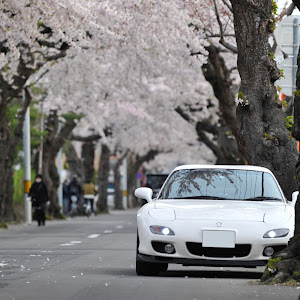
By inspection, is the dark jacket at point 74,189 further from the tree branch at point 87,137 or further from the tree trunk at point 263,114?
the tree trunk at point 263,114

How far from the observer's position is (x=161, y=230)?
11.7m

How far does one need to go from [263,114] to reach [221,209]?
780 centimetres

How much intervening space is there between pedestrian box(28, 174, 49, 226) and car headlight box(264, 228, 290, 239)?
23.4 metres

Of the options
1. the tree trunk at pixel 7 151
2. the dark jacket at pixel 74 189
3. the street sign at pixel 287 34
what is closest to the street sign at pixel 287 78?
the street sign at pixel 287 34

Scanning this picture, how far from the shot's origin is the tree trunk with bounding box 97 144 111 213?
6122 cm

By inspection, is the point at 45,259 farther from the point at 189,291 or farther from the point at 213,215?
the point at 189,291

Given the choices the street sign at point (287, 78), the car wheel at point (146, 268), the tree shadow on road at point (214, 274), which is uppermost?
the street sign at point (287, 78)

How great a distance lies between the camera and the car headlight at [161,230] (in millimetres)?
11688

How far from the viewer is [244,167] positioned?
1315cm

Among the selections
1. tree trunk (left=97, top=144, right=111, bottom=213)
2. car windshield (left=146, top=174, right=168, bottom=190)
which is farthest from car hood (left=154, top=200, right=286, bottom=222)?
tree trunk (left=97, top=144, right=111, bottom=213)

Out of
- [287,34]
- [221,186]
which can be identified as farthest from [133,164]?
[221,186]

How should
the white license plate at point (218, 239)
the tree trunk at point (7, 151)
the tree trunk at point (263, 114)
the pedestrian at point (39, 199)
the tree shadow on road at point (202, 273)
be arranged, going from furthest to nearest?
the pedestrian at point (39, 199) < the tree trunk at point (7, 151) < the tree trunk at point (263, 114) < the tree shadow on road at point (202, 273) < the white license plate at point (218, 239)

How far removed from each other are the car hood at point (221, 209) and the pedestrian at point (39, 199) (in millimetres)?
22689

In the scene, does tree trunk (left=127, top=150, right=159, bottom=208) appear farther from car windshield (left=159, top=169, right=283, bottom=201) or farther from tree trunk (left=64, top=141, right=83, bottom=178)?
car windshield (left=159, top=169, right=283, bottom=201)
